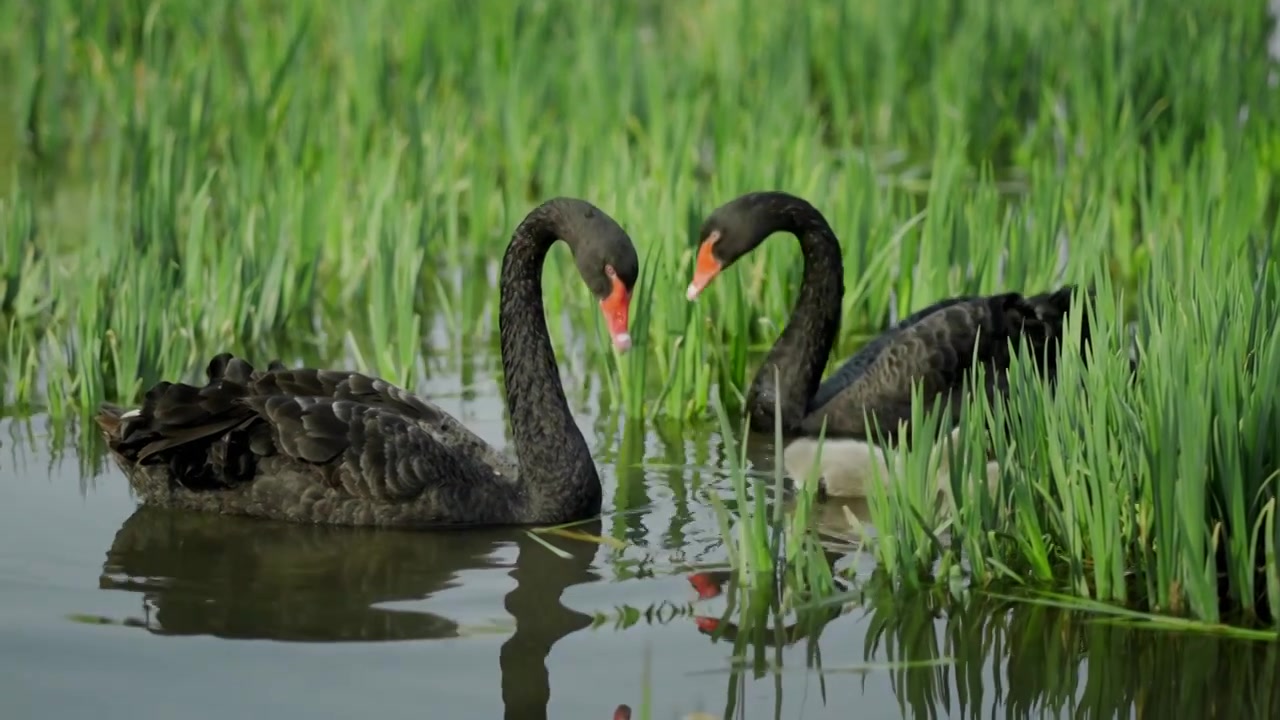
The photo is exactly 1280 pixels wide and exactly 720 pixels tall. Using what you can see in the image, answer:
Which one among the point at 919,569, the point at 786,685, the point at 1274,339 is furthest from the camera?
the point at 919,569

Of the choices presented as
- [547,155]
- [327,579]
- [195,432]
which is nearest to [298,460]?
[195,432]

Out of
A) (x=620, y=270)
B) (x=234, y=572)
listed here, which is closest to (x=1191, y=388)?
(x=620, y=270)

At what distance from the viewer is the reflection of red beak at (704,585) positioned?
492 centimetres

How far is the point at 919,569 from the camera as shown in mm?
4969

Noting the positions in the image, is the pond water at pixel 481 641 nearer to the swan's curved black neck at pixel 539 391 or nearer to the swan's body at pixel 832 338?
the swan's curved black neck at pixel 539 391

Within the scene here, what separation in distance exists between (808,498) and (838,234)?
3158mm

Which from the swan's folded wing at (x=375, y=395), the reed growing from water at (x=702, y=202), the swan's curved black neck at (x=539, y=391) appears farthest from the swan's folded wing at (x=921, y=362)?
the swan's folded wing at (x=375, y=395)

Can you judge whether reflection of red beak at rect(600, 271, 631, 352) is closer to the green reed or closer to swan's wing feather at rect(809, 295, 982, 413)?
the green reed

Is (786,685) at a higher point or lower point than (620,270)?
Result: lower

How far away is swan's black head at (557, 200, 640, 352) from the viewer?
5.52m

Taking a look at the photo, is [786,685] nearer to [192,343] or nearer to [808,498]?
[808,498]

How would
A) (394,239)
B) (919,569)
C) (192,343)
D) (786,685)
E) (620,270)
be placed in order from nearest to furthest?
(786,685), (919,569), (620,270), (192,343), (394,239)

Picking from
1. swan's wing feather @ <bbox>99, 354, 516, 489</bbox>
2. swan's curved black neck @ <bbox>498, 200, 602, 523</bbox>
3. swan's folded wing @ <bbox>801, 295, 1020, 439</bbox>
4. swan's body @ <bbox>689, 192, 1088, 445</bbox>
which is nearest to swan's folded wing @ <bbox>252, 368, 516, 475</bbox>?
swan's wing feather @ <bbox>99, 354, 516, 489</bbox>

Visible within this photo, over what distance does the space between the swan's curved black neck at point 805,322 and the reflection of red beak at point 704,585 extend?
182 cm
